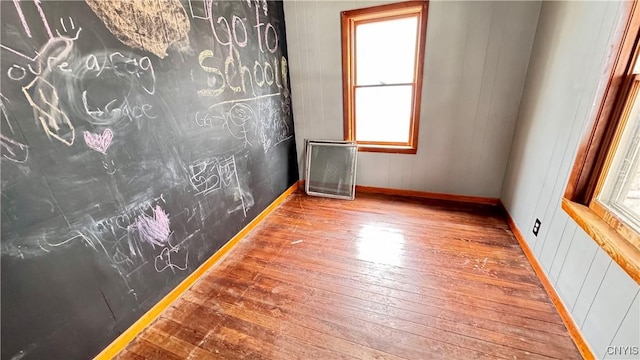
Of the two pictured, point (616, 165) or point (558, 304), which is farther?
point (558, 304)

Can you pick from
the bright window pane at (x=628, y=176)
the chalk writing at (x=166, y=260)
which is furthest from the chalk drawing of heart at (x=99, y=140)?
the bright window pane at (x=628, y=176)

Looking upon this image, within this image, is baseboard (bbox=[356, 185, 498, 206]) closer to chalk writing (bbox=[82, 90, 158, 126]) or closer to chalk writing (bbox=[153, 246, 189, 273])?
chalk writing (bbox=[153, 246, 189, 273])

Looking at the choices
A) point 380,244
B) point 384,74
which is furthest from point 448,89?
point 380,244

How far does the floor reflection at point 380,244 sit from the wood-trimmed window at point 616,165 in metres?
1.10

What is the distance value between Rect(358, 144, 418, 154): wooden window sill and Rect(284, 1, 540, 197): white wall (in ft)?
0.22

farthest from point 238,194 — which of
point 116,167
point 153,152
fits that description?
point 116,167

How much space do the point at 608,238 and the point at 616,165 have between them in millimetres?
446

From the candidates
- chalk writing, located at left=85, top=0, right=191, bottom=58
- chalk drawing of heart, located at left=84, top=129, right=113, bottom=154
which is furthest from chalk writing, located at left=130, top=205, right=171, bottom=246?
chalk writing, located at left=85, top=0, right=191, bottom=58

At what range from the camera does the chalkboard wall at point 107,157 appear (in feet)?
3.32

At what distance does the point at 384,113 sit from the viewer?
111 inches

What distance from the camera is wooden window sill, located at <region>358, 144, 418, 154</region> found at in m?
2.78

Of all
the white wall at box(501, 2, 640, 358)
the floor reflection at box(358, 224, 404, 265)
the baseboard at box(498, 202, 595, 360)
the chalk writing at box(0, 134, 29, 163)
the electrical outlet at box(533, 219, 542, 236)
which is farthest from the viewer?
the floor reflection at box(358, 224, 404, 265)

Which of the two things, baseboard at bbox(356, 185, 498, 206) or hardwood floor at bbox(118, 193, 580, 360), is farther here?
baseboard at bbox(356, 185, 498, 206)

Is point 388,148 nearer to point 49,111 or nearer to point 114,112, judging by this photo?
point 114,112
